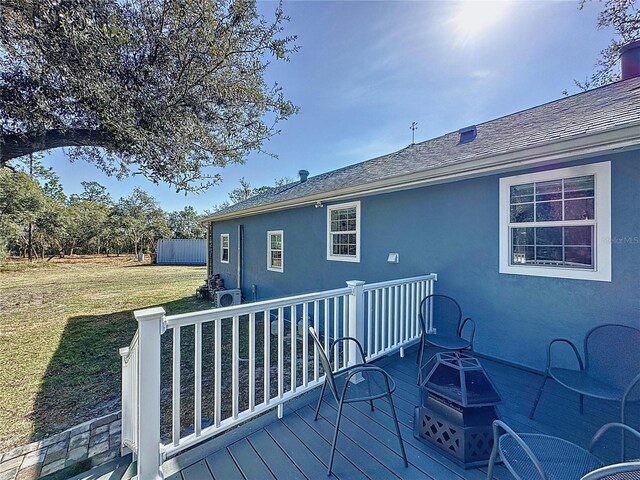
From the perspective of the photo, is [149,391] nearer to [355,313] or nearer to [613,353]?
[355,313]

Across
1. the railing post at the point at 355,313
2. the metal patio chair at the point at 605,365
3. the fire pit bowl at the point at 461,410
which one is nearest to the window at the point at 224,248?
the railing post at the point at 355,313

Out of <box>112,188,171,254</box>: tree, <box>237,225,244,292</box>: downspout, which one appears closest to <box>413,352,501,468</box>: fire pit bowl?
<box>237,225,244,292</box>: downspout

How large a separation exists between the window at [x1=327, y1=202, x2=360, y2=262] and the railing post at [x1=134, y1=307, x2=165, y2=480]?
14.2 ft

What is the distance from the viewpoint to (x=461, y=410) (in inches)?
79.0

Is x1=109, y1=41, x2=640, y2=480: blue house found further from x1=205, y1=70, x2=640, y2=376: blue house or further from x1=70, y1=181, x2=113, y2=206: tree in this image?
x1=70, y1=181, x2=113, y2=206: tree

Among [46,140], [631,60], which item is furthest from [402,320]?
[631,60]

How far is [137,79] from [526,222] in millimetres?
5405

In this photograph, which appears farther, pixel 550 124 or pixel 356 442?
A: pixel 550 124

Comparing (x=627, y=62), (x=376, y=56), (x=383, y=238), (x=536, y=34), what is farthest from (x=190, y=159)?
(x=627, y=62)

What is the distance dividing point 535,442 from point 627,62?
21.6 feet

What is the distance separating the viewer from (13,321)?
286 inches

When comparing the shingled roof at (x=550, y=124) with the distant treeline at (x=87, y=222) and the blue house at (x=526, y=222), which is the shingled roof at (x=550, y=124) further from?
the distant treeline at (x=87, y=222)

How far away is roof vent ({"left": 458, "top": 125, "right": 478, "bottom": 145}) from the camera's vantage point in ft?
16.9

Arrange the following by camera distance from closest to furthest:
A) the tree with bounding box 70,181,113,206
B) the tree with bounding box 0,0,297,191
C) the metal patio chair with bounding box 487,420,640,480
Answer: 1. the metal patio chair with bounding box 487,420,640,480
2. the tree with bounding box 0,0,297,191
3. the tree with bounding box 70,181,113,206
